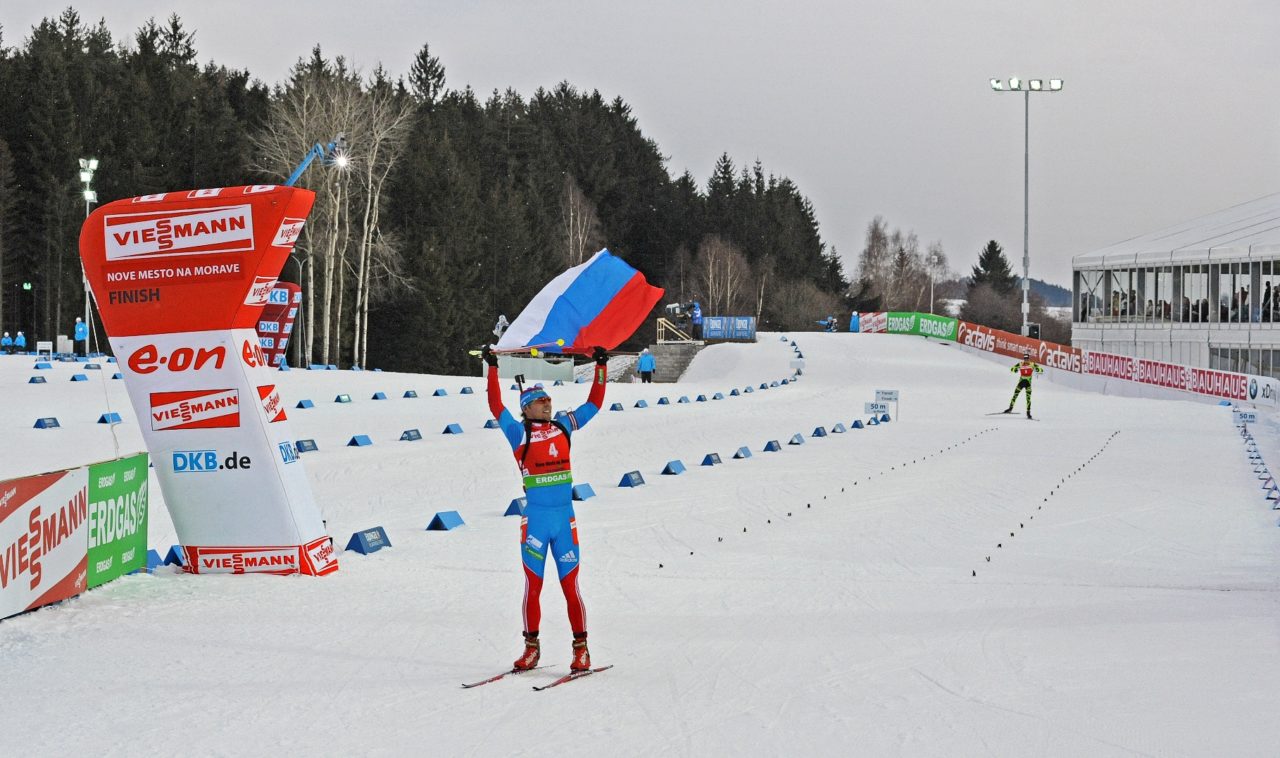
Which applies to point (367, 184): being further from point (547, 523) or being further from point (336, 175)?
point (547, 523)

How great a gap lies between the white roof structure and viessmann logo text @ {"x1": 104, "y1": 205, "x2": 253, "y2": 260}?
178 feet

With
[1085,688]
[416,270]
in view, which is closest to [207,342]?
[1085,688]

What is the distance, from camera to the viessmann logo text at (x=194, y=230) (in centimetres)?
1065

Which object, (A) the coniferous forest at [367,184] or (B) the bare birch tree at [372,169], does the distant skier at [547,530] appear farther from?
(B) the bare birch tree at [372,169]

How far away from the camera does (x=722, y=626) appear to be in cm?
920

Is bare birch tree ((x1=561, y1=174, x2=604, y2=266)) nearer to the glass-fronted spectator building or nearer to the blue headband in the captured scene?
the glass-fronted spectator building

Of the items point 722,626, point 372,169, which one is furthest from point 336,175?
point 722,626

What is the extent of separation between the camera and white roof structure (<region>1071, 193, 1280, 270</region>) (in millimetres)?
56469

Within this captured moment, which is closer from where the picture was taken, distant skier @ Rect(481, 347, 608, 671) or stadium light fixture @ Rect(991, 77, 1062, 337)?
distant skier @ Rect(481, 347, 608, 671)

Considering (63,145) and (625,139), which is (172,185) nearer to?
(63,145)

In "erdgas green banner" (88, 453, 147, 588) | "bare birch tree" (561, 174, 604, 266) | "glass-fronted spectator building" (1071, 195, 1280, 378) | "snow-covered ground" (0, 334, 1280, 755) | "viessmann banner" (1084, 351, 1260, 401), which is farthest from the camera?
"bare birch tree" (561, 174, 604, 266)

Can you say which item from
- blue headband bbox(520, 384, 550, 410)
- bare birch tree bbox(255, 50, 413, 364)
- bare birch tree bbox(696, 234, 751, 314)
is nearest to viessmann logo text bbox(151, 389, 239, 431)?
blue headband bbox(520, 384, 550, 410)

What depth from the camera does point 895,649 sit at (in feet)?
27.8

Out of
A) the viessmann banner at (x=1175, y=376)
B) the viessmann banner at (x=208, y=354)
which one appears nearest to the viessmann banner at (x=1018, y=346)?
the viessmann banner at (x=1175, y=376)
